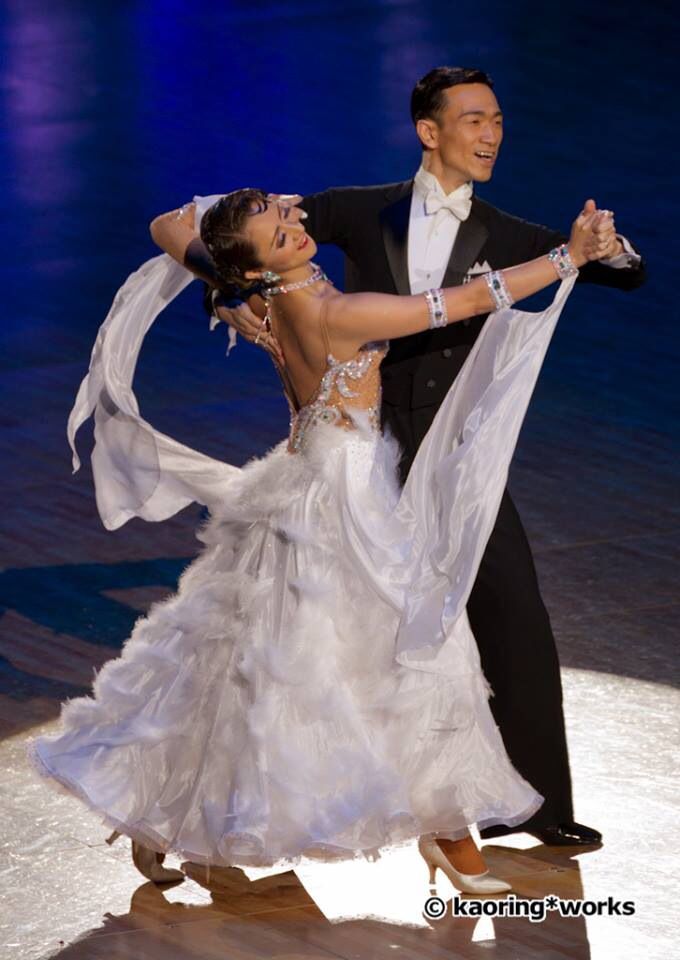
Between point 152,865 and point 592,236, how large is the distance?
5.81 ft

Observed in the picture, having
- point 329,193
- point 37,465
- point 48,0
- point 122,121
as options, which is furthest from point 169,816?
point 48,0

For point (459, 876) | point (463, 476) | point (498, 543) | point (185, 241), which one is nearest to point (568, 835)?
point (459, 876)

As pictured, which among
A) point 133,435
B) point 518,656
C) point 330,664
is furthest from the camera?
point 133,435

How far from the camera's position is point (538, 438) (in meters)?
8.27

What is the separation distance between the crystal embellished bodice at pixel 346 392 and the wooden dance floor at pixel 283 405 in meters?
1.07

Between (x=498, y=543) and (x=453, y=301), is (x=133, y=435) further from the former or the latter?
(x=453, y=301)

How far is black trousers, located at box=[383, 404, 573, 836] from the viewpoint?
5160 millimetres

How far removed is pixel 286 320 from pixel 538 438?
3.56 m

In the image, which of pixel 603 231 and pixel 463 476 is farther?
pixel 463 476

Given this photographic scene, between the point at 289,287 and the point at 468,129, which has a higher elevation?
the point at 468,129

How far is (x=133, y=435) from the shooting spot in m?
5.43

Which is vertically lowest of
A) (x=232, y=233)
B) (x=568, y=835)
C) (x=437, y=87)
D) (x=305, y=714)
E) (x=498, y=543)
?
(x=568, y=835)

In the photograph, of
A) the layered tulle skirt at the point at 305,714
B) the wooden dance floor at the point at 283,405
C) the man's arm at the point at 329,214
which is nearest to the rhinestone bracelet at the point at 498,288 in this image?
the layered tulle skirt at the point at 305,714

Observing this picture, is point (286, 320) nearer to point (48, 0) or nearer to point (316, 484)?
point (316, 484)
